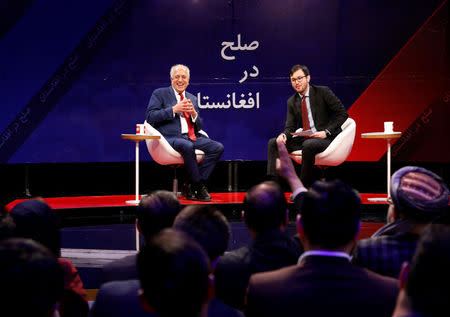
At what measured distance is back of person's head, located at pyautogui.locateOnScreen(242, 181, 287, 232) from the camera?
170 cm

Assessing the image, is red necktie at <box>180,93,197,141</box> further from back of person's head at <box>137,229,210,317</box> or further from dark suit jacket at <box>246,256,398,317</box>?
back of person's head at <box>137,229,210,317</box>

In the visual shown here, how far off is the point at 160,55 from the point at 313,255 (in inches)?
204

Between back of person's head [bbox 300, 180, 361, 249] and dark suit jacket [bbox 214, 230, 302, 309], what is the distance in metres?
0.33

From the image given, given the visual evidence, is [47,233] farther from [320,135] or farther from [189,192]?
[320,135]

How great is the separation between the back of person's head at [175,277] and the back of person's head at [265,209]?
84cm

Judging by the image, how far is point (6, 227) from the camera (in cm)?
160

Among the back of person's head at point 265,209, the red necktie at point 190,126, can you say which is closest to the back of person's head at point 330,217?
the back of person's head at point 265,209

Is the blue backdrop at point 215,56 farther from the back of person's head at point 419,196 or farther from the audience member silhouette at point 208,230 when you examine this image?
the audience member silhouette at point 208,230

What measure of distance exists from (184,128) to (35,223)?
367 centimetres

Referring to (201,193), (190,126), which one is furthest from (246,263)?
(190,126)

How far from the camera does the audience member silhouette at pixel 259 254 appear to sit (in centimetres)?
159

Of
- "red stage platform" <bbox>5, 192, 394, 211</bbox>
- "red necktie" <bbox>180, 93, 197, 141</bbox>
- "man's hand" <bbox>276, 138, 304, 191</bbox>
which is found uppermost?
"red necktie" <bbox>180, 93, 197, 141</bbox>

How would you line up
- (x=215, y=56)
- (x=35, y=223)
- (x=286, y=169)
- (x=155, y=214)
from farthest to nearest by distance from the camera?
1. (x=215, y=56)
2. (x=286, y=169)
3. (x=155, y=214)
4. (x=35, y=223)

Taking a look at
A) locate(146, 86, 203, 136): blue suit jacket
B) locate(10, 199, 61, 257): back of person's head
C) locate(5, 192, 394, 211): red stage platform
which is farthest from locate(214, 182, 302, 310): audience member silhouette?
locate(146, 86, 203, 136): blue suit jacket
